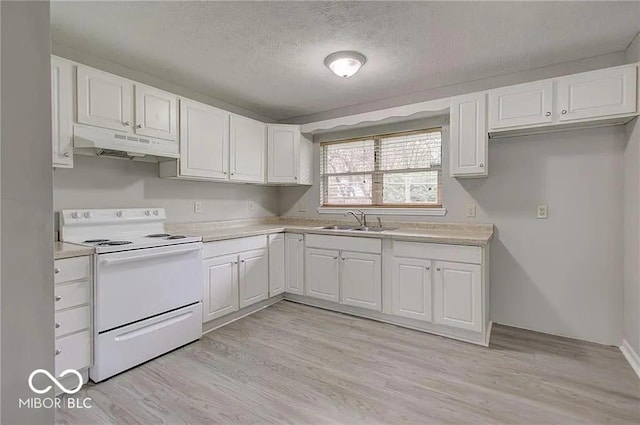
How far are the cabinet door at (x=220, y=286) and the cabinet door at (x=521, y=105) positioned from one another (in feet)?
8.71

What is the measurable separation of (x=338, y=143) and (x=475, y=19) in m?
2.19

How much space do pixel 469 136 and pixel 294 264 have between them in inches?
86.7

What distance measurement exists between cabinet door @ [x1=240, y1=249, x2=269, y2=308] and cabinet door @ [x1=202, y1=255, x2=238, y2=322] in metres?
0.09

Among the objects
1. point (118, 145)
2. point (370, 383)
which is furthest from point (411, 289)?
point (118, 145)

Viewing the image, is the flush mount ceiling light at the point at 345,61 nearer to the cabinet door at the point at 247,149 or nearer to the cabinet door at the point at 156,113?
the cabinet door at the point at 247,149

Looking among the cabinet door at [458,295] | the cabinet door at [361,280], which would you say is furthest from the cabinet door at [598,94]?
the cabinet door at [361,280]

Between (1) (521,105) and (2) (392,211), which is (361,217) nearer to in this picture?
(2) (392,211)

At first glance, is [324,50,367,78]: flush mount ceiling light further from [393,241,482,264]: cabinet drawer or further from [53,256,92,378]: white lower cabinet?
[53,256,92,378]: white lower cabinet

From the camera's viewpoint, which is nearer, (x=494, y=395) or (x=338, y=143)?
(x=494, y=395)

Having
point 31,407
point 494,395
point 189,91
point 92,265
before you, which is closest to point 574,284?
point 494,395

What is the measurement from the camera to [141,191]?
2969 millimetres

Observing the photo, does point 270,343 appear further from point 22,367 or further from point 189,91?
point 189,91

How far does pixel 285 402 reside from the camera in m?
1.91

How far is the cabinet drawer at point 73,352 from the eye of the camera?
1.95m
